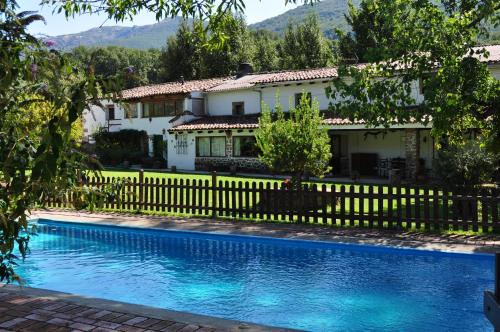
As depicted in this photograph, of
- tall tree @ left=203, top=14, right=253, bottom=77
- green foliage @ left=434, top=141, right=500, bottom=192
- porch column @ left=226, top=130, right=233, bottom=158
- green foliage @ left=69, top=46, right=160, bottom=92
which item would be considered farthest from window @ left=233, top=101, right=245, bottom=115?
green foliage @ left=434, top=141, right=500, bottom=192

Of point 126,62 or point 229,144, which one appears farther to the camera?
point 126,62

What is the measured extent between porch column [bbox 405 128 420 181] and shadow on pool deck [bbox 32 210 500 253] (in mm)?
14176

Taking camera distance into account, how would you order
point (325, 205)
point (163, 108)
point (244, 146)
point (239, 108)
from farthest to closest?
point (163, 108), point (239, 108), point (244, 146), point (325, 205)

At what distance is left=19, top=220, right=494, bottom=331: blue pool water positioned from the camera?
6.98m

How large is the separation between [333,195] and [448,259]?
3373 millimetres

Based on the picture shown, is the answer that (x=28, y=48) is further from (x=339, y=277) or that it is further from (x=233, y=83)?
(x=233, y=83)

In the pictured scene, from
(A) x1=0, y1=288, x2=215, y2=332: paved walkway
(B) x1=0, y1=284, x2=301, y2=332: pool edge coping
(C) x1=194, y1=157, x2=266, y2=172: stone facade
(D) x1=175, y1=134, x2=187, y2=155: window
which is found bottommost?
(B) x1=0, y1=284, x2=301, y2=332: pool edge coping

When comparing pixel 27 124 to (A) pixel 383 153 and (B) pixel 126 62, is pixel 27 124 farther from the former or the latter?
(B) pixel 126 62

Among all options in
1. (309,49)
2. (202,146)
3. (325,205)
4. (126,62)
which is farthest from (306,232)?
(126,62)

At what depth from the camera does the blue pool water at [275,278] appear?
22.9 feet

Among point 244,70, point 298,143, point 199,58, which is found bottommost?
point 298,143

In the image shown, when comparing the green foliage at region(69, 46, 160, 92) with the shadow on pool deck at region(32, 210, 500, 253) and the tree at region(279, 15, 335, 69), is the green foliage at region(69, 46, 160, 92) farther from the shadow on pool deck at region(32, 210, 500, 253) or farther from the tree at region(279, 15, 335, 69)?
the tree at region(279, 15, 335, 69)

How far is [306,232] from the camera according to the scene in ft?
36.6

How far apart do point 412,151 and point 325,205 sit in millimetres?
13744
